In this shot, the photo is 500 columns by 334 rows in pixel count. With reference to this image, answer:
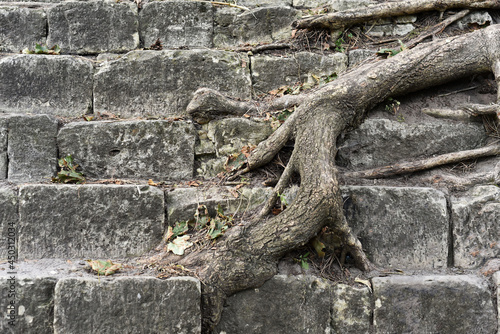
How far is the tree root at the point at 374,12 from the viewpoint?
145 inches

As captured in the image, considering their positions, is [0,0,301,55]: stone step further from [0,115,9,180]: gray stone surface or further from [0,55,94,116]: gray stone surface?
[0,115,9,180]: gray stone surface

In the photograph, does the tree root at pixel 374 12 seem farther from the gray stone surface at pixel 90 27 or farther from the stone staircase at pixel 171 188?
the gray stone surface at pixel 90 27

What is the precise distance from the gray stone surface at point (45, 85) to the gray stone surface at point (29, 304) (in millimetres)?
1526

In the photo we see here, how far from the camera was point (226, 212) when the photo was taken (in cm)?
296

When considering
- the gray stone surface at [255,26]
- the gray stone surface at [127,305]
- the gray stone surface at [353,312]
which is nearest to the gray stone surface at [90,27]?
the gray stone surface at [255,26]

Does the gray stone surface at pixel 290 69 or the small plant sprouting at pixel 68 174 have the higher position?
the gray stone surface at pixel 290 69

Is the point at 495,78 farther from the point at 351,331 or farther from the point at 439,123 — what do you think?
the point at 351,331

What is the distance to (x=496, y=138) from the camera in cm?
318

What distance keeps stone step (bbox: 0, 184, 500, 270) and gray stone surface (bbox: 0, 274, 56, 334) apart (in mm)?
340

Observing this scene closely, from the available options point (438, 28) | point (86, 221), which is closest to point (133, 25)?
point (86, 221)

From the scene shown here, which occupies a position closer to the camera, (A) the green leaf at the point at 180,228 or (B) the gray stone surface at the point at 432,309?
(B) the gray stone surface at the point at 432,309

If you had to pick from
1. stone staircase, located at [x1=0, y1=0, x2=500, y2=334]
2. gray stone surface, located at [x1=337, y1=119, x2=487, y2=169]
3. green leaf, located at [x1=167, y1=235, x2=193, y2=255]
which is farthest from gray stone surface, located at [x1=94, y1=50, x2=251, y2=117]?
green leaf, located at [x1=167, y1=235, x2=193, y2=255]

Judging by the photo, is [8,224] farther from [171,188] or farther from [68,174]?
[171,188]

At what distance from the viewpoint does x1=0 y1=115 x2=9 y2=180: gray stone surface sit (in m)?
3.16
